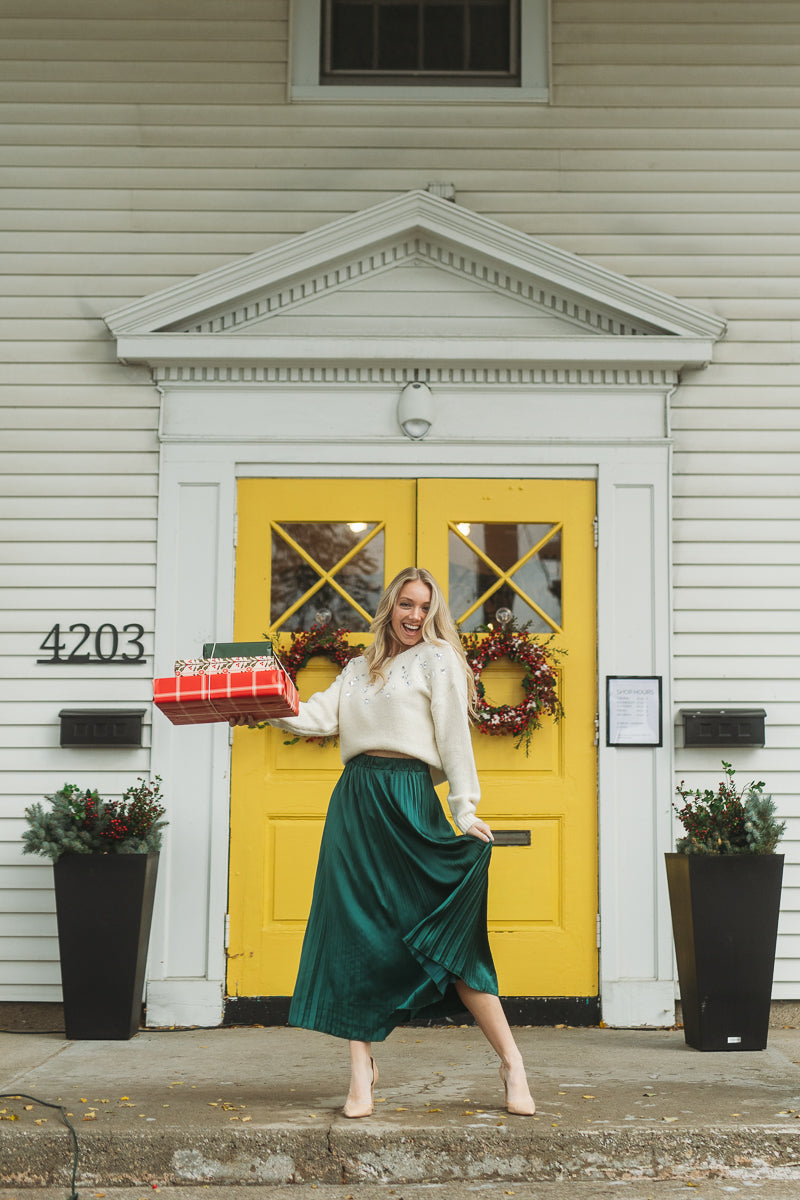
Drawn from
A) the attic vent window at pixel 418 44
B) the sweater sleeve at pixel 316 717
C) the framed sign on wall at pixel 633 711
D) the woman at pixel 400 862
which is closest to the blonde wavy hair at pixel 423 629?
the woman at pixel 400 862

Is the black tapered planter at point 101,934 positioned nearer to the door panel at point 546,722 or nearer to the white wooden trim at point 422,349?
the door panel at point 546,722

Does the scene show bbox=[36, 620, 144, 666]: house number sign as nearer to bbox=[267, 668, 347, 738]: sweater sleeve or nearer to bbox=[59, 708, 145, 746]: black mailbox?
bbox=[59, 708, 145, 746]: black mailbox

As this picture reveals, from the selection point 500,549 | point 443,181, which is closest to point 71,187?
point 443,181

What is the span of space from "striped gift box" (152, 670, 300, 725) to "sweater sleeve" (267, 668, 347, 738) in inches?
1.9

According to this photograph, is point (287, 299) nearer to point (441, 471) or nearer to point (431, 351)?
point (431, 351)

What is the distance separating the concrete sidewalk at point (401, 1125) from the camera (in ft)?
11.9

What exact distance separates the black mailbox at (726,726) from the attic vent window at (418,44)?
3.24 meters

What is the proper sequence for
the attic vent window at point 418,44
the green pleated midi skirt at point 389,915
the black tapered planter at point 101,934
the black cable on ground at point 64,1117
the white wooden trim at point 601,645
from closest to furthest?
the black cable on ground at point 64,1117, the green pleated midi skirt at point 389,915, the black tapered planter at point 101,934, the white wooden trim at point 601,645, the attic vent window at point 418,44

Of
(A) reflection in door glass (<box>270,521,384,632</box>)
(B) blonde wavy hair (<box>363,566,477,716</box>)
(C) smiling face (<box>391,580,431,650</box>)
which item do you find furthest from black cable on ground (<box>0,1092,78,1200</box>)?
(A) reflection in door glass (<box>270,521,384,632</box>)

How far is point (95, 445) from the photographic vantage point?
19.2 feet

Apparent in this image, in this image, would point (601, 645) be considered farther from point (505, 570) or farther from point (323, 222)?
point (323, 222)

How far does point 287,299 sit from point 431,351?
748mm

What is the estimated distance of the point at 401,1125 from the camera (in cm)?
372

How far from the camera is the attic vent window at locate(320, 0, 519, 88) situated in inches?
243
